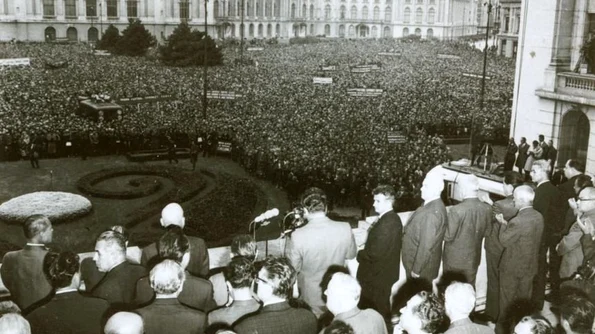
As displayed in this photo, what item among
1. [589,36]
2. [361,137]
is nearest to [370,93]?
[361,137]

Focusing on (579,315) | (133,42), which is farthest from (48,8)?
(579,315)

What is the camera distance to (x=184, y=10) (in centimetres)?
7338

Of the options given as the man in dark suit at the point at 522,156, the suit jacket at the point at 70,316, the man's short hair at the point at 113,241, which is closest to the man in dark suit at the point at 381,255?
the man's short hair at the point at 113,241

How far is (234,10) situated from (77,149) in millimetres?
59649

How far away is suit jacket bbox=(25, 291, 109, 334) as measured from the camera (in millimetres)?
5188

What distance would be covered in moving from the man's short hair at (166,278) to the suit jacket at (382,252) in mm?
2391

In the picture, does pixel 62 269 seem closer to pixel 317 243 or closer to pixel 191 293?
pixel 191 293

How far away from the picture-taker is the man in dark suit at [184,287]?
577 centimetres

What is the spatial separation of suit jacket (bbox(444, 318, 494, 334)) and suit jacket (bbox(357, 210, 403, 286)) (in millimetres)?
1608

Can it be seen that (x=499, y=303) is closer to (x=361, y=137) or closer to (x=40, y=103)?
(x=361, y=137)

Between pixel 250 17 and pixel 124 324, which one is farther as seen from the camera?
pixel 250 17

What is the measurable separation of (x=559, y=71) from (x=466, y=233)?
52.9 ft

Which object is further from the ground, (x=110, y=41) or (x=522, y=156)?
(x=110, y=41)

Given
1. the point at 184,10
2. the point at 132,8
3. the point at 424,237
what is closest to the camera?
the point at 424,237
